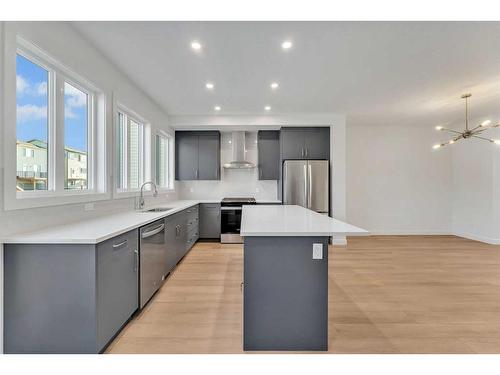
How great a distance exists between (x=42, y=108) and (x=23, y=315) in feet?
5.34

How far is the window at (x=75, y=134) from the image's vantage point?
2.57m

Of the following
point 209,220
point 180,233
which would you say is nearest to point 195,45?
point 180,233

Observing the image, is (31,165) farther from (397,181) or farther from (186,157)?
(397,181)

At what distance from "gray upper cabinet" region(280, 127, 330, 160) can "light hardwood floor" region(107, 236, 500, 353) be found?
2144 mm

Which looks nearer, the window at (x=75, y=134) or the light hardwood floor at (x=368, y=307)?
the light hardwood floor at (x=368, y=307)

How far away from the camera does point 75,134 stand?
2709mm

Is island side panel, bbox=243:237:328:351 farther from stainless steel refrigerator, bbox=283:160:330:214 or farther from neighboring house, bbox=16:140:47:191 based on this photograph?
stainless steel refrigerator, bbox=283:160:330:214

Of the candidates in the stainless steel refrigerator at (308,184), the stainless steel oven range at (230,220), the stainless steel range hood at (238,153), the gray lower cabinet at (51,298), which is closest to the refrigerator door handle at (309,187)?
the stainless steel refrigerator at (308,184)

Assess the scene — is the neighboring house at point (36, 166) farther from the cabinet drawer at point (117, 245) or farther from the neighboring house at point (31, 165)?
the cabinet drawer at point (117, 245)

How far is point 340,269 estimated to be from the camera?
155 inches

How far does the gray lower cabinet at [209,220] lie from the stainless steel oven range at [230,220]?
16 cm

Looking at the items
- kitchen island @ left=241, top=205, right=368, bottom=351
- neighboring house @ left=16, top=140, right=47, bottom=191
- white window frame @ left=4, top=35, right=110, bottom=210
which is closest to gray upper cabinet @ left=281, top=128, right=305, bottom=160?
white window frame @ left=4, top=35, right=110, bottom=210

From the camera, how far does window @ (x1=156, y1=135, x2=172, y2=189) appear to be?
530cm

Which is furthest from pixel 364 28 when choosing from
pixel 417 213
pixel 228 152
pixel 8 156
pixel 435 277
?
pixel 417 213
